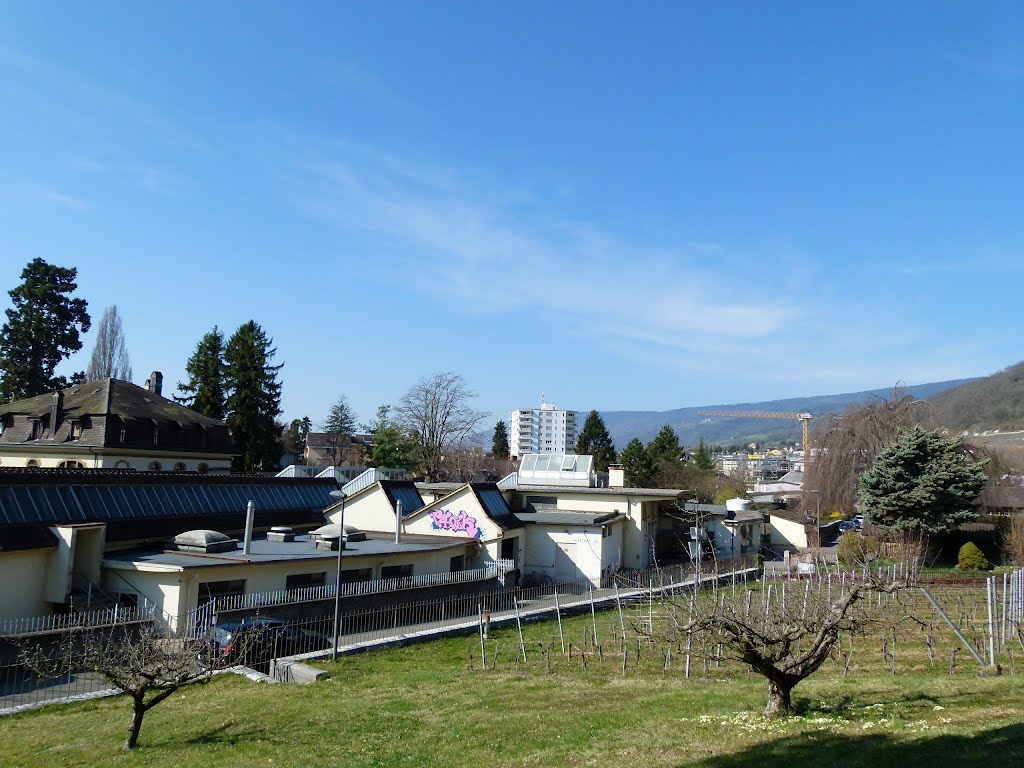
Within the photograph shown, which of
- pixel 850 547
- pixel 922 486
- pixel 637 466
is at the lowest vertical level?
pixel 850 547

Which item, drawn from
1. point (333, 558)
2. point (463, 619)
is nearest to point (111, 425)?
point (333, 558)

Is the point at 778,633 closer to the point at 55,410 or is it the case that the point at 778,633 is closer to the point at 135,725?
the point at 135,725

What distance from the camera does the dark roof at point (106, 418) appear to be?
4641 cm

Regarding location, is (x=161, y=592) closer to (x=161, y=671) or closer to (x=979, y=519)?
(x=161, y=671)

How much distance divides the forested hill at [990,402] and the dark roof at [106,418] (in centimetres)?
12595

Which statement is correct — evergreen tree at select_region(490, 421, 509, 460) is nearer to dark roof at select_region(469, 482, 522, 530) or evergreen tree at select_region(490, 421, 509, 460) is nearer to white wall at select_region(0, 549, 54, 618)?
dark roof at select_region(469, 482, 522, 530)

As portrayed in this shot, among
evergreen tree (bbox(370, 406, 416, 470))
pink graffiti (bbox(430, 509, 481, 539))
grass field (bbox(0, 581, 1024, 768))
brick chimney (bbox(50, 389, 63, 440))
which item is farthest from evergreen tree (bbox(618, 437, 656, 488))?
grass field (bbox(0, 581, 1024, 768))

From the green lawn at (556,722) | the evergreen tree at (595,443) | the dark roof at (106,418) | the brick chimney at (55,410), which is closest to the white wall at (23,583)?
the green lawn at (556,722)

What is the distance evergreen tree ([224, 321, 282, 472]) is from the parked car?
142 ft

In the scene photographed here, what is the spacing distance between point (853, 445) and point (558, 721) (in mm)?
45750

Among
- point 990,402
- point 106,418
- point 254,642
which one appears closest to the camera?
point 254,642

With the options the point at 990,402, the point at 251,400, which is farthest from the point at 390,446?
the point at 990,402

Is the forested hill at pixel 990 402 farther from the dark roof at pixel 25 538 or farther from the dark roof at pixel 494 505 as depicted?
the dark roof at pixel 25 538

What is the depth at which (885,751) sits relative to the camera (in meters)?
9.78
